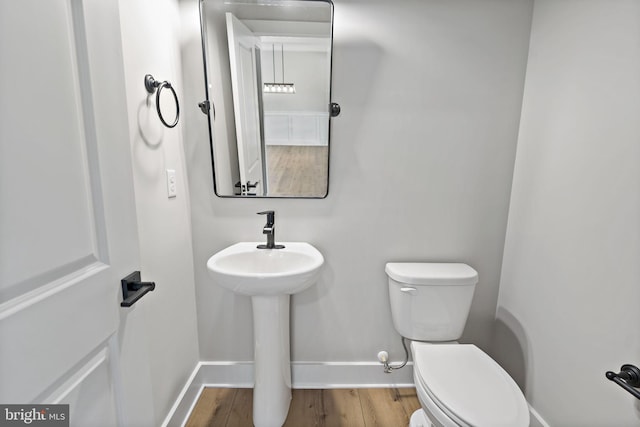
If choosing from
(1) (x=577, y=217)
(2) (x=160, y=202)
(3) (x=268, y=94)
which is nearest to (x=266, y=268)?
(2) (x=160, y=202)

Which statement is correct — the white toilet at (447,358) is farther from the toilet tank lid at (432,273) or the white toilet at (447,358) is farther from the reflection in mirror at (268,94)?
the reflection in mirror at (268,94)

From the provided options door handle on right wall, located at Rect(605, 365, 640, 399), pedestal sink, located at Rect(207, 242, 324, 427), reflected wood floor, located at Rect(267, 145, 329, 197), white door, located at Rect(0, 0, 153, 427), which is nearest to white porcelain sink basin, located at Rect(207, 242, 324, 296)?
pedestal sink, located at Rect(207, 242, 324, 427)

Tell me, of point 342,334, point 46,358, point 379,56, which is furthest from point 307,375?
point 379,56

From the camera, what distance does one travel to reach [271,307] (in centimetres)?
137

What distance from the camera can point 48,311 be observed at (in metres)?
0.52

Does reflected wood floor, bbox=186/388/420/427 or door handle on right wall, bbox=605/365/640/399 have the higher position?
door handle on right wall, bbox=605/365/640/399

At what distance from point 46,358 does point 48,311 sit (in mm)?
79

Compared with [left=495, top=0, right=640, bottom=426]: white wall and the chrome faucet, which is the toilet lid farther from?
the chrome faucet

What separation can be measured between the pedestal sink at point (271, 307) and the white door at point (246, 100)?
34 centimetres

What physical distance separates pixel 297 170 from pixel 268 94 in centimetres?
39

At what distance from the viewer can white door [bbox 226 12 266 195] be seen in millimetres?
1432

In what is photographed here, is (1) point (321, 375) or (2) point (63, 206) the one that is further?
(1) point (321, 375)

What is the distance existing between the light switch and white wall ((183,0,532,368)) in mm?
174

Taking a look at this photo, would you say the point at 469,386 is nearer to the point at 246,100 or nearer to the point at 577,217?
the point at 577,217
